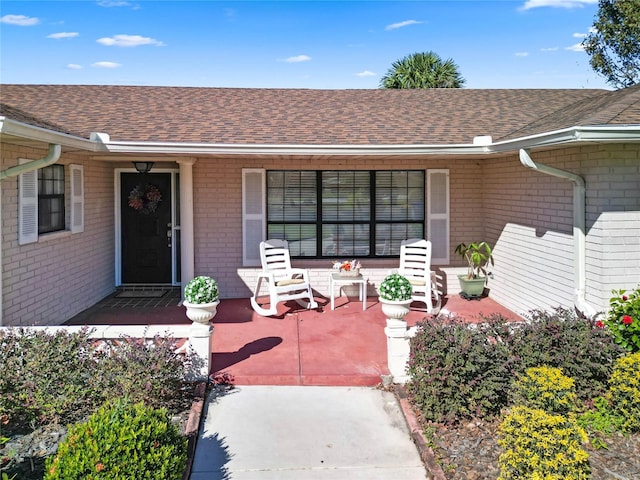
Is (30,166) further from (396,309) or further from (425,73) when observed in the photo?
(425,73)

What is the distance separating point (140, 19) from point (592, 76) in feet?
58.7

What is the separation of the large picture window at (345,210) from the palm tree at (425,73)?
15.4 meters

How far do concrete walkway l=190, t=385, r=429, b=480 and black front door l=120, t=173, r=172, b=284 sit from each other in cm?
550

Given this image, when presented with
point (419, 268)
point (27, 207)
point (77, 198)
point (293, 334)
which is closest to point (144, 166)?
point (77, 198)

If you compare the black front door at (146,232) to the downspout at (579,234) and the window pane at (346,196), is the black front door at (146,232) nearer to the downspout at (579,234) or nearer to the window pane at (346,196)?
the window pane at (346,196)

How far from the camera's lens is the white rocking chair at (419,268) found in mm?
8148

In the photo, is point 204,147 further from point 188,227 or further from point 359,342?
point 359,342

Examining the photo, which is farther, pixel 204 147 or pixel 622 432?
pixel 204 147

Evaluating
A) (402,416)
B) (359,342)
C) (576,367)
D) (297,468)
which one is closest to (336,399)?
(402,416)

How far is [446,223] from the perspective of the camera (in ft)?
30.1

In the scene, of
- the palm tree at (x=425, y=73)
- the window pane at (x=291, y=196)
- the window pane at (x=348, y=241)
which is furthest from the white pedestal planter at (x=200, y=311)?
the palm tree at (x=425, y=73)

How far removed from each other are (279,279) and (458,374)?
4583 mm

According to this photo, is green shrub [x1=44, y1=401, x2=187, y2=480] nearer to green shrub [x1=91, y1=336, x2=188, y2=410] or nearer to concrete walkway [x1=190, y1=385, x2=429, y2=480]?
concrete walkway [x1=190, y1=385, x2=429, y2=480]

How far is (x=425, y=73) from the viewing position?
23.4 meters
